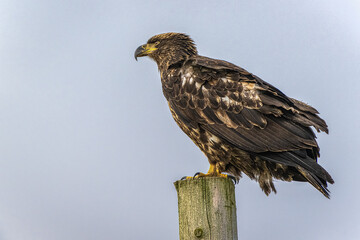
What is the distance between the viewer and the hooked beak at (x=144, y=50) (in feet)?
23.9

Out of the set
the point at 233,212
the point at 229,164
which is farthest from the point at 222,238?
the point at 229,164

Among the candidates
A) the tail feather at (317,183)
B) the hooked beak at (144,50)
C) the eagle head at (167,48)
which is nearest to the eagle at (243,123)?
the tail feather at (317,183)

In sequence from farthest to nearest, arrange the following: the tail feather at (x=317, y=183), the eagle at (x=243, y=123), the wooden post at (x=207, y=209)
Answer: the eagle at (x=243, y=123) < the tail feather at (x=317, y=183) < the wooden post at (x=207, y=209)

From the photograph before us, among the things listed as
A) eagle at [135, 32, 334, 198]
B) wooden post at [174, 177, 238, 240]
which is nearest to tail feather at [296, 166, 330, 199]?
eagle at [135, 32, 334, 198]

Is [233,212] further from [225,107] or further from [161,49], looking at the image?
[161,49]

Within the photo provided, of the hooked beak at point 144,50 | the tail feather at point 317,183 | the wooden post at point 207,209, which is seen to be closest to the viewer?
the wooden post at point 207,209

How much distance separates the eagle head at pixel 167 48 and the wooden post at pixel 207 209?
2.84 metres

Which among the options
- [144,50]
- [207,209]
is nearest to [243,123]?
[207,209]

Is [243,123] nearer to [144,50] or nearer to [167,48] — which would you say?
[167,48]

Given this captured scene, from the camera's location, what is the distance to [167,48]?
278 inches

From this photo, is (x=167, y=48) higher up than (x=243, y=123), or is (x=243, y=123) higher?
(x=167, y=48)

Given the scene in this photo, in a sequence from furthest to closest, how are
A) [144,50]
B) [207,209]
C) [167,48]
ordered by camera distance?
[144,50] → [167,48] → [207,209]

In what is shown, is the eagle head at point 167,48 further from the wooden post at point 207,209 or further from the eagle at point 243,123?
the wooden post at point 207,209

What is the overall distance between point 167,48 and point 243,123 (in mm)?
2018
